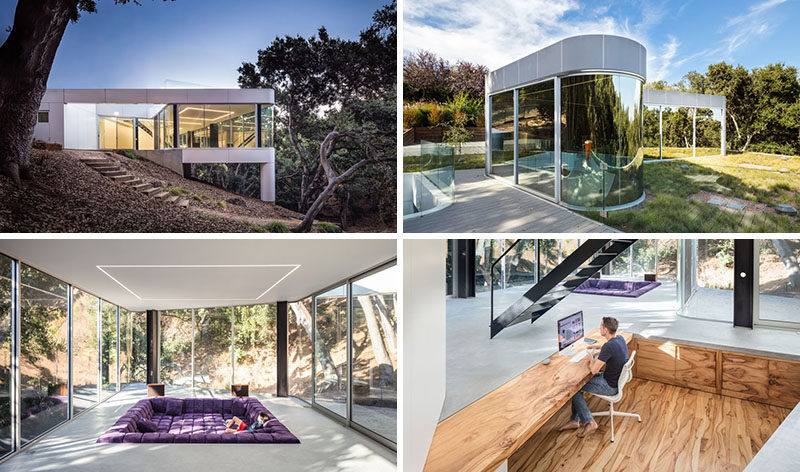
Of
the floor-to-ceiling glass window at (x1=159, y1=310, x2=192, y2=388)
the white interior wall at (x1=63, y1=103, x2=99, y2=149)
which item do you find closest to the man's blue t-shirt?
the white interior wall at (x1=63, y1=103, x2=99, y2=149)

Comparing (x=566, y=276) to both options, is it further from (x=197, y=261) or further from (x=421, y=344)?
(x=197, y=261)

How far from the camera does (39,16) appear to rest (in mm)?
3398

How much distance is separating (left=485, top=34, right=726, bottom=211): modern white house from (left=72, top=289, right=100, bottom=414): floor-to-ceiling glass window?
760 centimetres

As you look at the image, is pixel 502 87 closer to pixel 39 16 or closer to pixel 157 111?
pixel 157 111

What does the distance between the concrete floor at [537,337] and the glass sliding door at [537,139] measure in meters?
1.94

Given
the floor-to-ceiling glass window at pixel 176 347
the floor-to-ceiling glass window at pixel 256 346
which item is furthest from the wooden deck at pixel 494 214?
the floor-to-ceiling glass window at pixel 176 347

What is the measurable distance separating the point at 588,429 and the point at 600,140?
10.0 ft

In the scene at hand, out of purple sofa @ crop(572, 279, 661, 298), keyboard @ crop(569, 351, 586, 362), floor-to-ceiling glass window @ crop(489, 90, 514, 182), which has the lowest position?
keyboard @ crop(569, 351, 586, 362)

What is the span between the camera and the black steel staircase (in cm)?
538

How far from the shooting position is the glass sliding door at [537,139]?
345cm

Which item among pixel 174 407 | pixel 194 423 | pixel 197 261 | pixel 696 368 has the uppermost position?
pixel 197 261

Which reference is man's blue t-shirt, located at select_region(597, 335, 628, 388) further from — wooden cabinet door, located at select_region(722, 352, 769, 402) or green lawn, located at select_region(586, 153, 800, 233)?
wooden cabinet door, located at select_region(722, 352, 769, 402)

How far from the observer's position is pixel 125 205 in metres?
3.58

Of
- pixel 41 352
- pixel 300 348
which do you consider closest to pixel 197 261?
pixel 41 352
